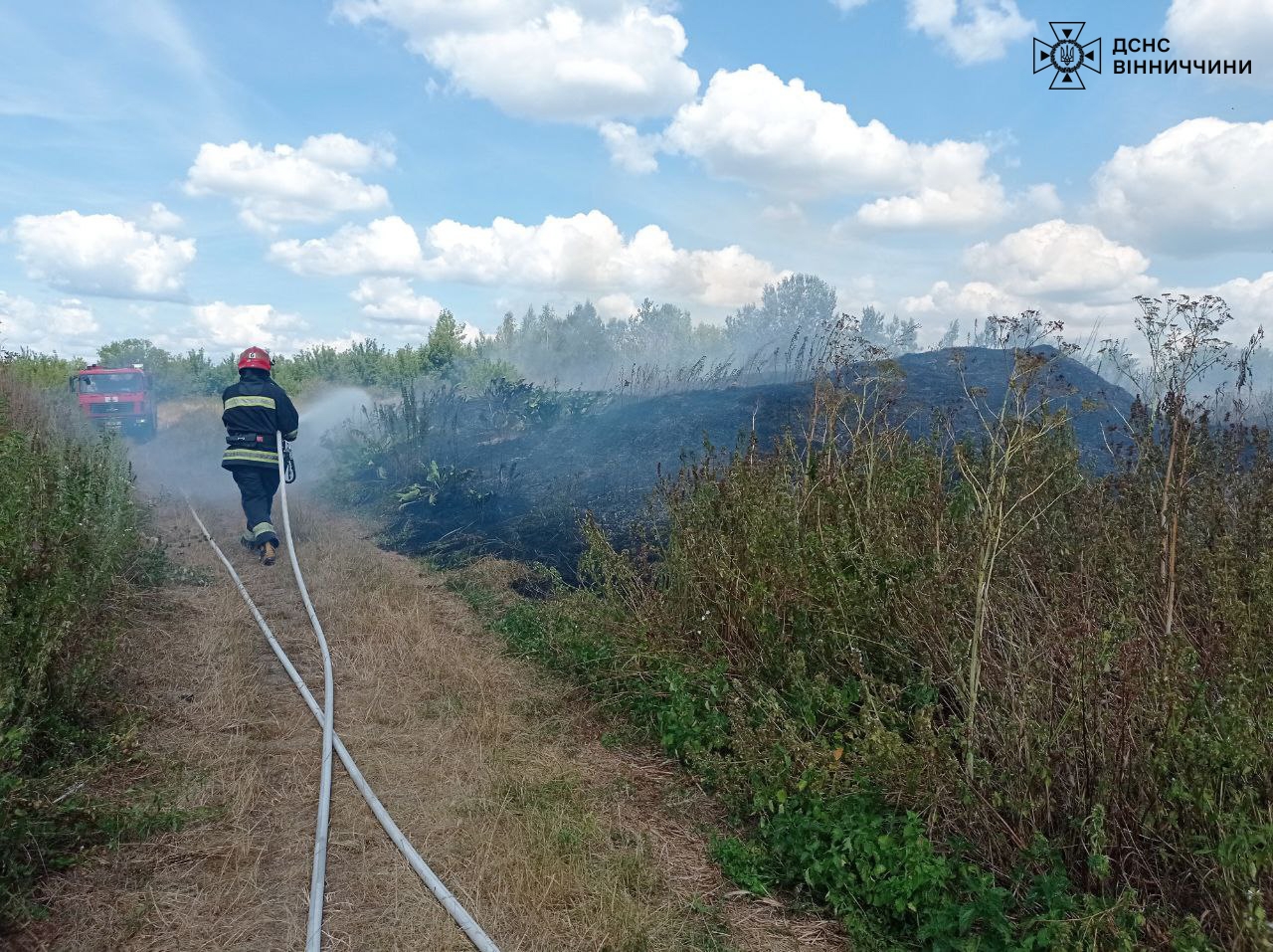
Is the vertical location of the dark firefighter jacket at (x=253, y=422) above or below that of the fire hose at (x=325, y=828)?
above

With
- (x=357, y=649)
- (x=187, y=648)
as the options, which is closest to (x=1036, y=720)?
(x=357, y=649)

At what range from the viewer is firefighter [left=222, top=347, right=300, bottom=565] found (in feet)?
28.5

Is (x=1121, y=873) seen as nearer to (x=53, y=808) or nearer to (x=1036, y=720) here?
(x=1036, y=720)

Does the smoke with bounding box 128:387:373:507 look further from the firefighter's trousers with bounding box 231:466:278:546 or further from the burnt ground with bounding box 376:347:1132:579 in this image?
the burnt ground with bounding box 376:347:1132:579

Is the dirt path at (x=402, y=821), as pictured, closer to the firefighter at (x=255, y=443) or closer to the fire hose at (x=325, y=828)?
the fire hose at (x=325, y=828)

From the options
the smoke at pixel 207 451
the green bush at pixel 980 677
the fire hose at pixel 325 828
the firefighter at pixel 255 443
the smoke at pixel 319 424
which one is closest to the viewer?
the green bush at pixel 980 677

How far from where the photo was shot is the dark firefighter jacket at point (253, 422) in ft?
28.6

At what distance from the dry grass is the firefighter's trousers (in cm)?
246

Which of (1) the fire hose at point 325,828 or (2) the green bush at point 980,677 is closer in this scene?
(2) the green bush at point 980,677

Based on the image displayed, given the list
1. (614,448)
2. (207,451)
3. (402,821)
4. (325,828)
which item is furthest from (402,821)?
(207,451)

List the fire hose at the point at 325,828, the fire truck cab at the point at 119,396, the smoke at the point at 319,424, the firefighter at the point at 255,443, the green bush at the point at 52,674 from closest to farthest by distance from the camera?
Result: the fire hose at the point at 325,828, the green bush at the point at 52,674, the firefighter at the point at 255,443, the smoke at the point at 319,424, the fire truck cab at the point at 119,396

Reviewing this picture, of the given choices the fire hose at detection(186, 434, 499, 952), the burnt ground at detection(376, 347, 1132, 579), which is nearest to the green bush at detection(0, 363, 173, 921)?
the fire hose at detection(186, 434, 499, 952)

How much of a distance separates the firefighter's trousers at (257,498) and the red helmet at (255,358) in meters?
1.13

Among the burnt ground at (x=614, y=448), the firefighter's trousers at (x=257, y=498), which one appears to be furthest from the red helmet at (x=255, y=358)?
the burnt ground at (x=614, y=448)
